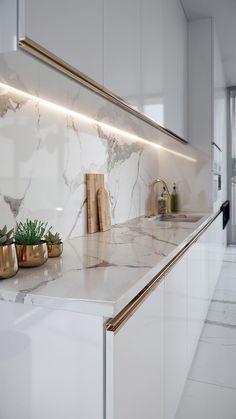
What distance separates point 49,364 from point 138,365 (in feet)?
0.92

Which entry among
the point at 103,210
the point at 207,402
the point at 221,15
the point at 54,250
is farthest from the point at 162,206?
the point at 54,250

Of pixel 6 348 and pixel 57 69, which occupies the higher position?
pixel 57 69

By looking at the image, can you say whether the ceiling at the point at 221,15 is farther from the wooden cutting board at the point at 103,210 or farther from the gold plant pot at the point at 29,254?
the gold plant pot at the point at 29,254

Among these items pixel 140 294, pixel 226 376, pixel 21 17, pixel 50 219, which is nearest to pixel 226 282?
pixel 226 376

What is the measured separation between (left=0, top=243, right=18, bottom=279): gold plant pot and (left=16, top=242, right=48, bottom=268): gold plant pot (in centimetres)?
8

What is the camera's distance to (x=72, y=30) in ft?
4.02

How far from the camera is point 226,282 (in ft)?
13.4

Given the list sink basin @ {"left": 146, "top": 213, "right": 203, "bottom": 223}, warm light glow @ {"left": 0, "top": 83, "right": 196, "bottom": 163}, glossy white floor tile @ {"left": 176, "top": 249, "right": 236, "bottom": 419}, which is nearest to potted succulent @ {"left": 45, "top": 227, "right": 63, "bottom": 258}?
warm light glow @ {"left": 0, "top": 83, "right": 196, "bottom": 163}

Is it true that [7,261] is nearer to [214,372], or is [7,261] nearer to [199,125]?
[214,372]

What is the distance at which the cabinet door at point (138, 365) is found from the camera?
91 cm

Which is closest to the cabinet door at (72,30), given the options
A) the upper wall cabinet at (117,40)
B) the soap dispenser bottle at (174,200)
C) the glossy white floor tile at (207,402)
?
the upper wall cabinet at (117,40)

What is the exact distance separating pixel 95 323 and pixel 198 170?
3.05 meters

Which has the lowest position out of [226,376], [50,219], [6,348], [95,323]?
[226,376]

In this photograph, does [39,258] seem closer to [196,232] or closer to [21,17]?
[21,17]
